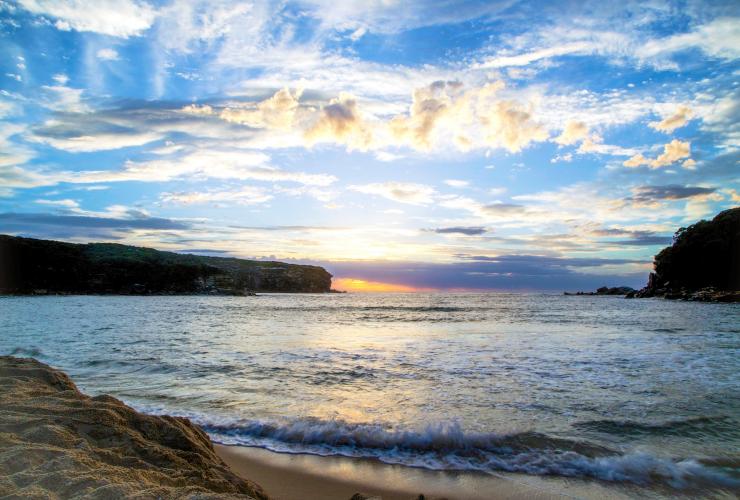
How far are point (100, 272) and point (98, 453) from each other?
127 meters

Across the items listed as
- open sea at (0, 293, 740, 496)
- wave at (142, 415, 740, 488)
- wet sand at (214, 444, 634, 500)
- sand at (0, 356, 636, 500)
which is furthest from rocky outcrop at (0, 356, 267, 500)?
open sea at (0, 293, 740, 496)

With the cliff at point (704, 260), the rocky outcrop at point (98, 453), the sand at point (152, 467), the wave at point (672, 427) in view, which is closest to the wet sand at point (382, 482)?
the sand at point (152, 467)

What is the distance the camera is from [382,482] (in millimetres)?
5000

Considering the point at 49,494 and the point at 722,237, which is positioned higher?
the point at 722,237

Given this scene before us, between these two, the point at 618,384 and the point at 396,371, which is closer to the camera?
the point at 618,384

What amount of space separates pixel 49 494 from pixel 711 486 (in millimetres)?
6947

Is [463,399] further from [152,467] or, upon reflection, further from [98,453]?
[98,453]

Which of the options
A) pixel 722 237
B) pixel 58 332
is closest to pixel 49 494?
pixel 58 332

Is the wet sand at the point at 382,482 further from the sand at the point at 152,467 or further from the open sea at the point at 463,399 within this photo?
the open sea at the point at 463,399

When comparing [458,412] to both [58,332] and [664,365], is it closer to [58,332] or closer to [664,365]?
[664,365]

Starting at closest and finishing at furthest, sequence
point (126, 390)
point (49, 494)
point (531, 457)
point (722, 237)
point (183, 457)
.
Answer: point (49, 494) < point (183, 457) < point (531, 457) < point (126, 390) < point (722, 237)

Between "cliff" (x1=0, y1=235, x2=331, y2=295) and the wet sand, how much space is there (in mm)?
112050

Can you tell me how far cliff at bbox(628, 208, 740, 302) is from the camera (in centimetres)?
7038

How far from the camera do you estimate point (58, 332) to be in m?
20.6
